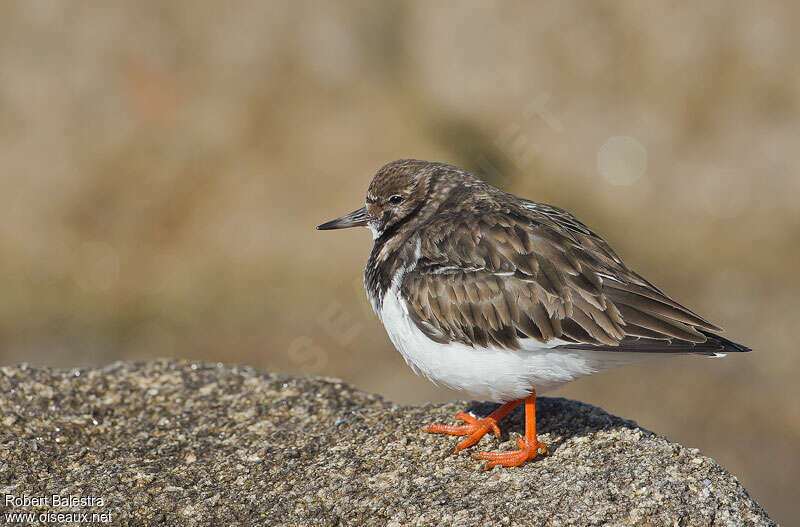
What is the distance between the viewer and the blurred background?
12.1 meters

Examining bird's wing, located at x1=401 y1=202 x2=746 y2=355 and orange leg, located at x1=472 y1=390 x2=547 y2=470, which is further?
orange leg, located at x1=472 y1=390 x2=547 y2=470

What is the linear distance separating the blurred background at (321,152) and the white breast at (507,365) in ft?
20.1

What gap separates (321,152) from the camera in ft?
40.9

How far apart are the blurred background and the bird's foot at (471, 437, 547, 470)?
19.9 ft

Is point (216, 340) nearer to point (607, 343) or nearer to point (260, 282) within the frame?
point (260, 282)

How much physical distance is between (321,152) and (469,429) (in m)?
6.91

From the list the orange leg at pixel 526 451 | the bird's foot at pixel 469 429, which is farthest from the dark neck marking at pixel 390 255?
the orange leg at pixel 526 451

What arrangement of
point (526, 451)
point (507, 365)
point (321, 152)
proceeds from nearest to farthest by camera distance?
1. point (507, 365)
2. point (526, 451)
3. point (321, 152)

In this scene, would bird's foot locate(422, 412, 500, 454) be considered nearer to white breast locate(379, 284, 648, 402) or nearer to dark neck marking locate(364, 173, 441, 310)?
white breast locate(379, 284, 648, 402)

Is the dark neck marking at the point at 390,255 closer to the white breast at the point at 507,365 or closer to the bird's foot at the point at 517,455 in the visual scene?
the white breast at the point at 507,365

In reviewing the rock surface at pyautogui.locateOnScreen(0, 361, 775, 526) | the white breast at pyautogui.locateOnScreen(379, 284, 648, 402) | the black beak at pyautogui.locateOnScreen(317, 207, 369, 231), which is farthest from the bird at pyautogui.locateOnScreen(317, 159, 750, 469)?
the black beak at pyautogui.locateOnScreen(317, 207, 369, 231)

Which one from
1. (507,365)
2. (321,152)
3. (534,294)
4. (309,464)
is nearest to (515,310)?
(534,294)

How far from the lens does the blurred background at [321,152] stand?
39.8ft

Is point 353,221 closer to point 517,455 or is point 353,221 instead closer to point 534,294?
point 534,294
